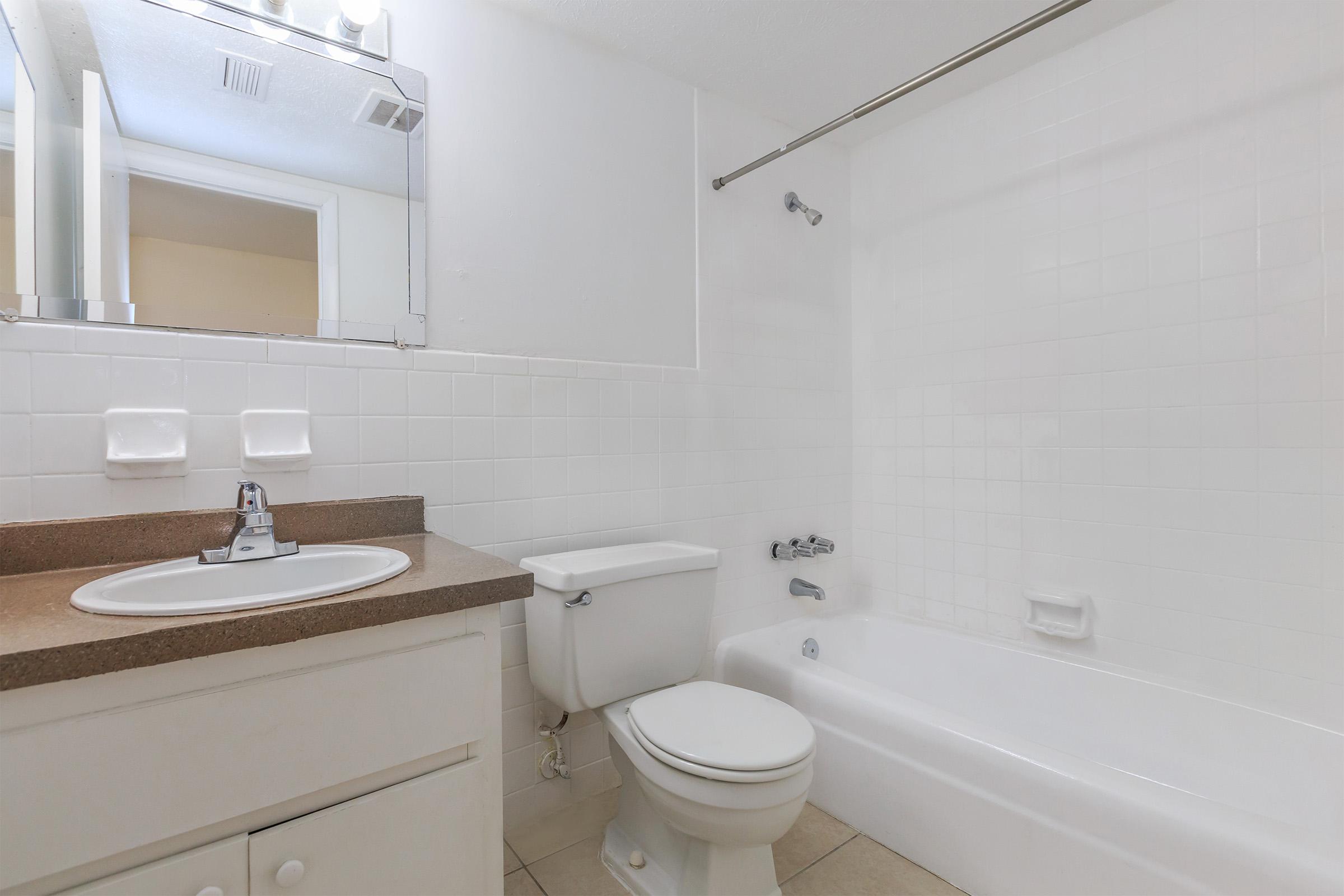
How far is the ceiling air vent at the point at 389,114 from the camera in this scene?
1454mm

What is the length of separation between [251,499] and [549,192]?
1.10 meters

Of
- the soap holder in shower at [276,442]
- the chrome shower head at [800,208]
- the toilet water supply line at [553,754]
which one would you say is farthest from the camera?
the chrome shower head at [800,208]

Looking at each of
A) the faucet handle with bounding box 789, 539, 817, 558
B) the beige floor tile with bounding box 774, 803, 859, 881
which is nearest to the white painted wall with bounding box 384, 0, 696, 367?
the faucet handle with bounding box 789, 539, 817, 558

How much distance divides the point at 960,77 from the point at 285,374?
2.23m

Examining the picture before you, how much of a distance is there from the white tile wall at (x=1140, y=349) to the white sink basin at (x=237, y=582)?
1.90m

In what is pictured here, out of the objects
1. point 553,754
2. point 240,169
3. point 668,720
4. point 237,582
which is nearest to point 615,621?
point 668,720

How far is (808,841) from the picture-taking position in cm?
164

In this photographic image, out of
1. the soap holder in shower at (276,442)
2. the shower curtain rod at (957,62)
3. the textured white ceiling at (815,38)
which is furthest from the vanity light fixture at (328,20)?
the shower curtain rod at (957,62)

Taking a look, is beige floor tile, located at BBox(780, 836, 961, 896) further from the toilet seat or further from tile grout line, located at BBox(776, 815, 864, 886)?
the toilet seat

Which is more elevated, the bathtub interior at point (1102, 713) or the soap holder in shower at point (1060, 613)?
the soap holder in shower at point (1060, 613)

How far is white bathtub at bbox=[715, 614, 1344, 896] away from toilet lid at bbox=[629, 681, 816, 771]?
370 mm

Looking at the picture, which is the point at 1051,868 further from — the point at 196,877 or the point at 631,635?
the point at 196,877

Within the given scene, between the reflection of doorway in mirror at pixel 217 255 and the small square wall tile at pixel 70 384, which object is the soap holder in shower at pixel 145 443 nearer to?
the small square wall tile at pixel 70 384

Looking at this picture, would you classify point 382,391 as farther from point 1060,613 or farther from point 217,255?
point 1060,613
